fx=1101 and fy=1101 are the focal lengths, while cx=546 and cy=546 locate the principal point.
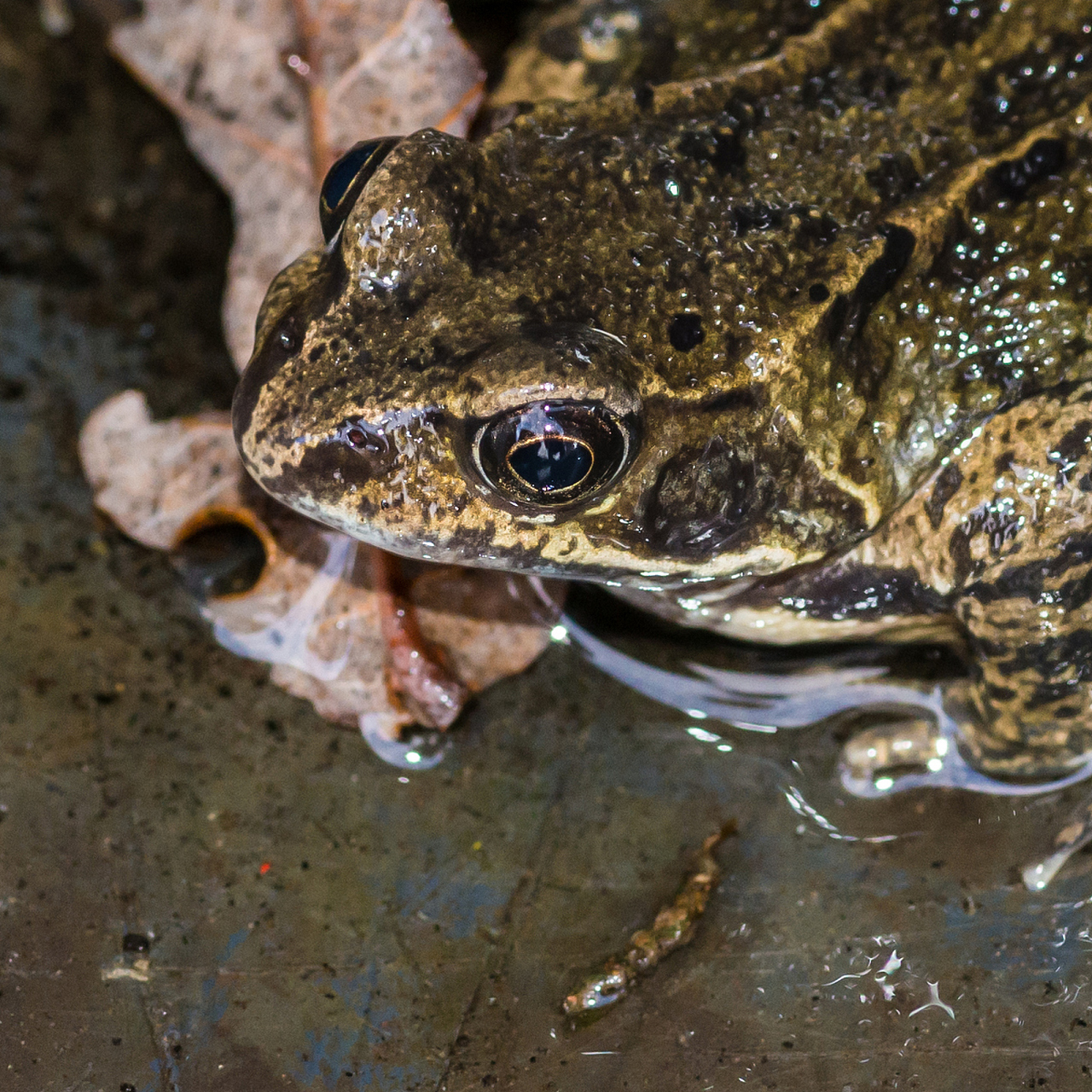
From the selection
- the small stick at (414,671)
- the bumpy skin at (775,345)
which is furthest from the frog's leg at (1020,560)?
the small stick at (414,671)

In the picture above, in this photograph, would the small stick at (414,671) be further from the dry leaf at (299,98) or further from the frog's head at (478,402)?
the dry leaf at (299,98)

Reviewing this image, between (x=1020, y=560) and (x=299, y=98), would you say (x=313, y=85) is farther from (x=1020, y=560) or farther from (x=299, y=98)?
(x=1020, y=560)

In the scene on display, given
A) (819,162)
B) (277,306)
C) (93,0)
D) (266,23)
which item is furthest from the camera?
(93,0)

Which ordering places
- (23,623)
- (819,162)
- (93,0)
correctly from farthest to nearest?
(93,0)
(23,623)
(819,162)

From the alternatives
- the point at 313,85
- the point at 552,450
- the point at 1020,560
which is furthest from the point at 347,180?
the point at 1020,560

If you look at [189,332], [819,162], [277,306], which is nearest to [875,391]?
[819,162]

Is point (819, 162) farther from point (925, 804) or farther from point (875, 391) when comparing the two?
point (925, 804)

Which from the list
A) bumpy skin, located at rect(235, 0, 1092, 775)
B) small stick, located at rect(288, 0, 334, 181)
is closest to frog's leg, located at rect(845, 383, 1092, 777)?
bumpy skin, located at rect(235, 0, 1092, 775)

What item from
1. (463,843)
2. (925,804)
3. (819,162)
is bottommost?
(925,804)
